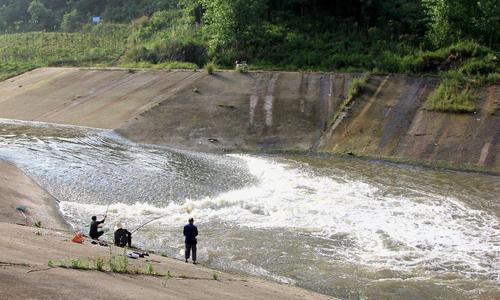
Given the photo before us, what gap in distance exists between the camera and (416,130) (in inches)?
964

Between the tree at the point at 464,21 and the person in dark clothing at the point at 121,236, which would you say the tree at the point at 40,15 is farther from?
the person in dark clothing at the point at 121,236

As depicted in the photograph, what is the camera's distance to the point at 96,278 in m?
8.34

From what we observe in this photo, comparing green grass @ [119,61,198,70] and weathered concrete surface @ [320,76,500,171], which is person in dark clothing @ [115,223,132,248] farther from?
green grass @ [119,61,198,70]

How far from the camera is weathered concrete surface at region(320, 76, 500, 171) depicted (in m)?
22.6

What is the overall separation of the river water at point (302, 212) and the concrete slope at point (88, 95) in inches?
237

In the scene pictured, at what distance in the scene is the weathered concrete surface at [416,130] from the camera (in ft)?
74.0

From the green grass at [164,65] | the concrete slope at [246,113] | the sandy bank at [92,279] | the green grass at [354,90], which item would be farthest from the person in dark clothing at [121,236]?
the green grass at [164,65]

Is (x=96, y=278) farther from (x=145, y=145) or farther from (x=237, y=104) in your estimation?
(x=237, y=104)

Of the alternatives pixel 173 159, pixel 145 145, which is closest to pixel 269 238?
pixel 173 159

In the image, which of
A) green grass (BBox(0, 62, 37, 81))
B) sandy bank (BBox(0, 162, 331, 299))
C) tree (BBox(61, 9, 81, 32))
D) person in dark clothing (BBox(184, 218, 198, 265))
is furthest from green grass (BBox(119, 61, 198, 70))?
tree (BBox(61, 9, 81, 32))

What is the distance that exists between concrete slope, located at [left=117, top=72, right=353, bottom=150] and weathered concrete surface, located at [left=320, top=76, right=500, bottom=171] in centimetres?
149

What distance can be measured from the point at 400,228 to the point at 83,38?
160 feet

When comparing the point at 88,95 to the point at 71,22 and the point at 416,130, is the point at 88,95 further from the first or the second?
the point at 71,22

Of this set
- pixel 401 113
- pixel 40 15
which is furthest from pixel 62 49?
pixel 401 113
